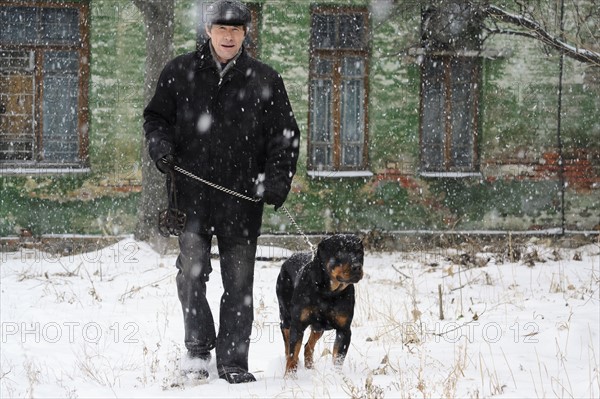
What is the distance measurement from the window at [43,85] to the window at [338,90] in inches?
127

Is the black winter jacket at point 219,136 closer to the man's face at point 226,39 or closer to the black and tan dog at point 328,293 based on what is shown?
the man's face at point 226,39

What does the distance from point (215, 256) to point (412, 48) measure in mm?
4122

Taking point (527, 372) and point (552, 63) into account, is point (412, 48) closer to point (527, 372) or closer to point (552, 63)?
point (552, 63)

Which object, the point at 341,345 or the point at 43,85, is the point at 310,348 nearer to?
the point at 341,345

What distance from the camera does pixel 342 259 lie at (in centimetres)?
429

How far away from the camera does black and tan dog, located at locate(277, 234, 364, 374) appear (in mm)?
4297

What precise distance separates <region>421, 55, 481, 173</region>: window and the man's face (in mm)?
7566

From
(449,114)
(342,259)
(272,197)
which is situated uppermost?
(449,114)

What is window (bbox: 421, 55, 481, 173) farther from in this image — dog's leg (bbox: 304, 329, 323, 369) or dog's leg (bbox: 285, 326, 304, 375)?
dog's leg (bbox: 285, 326, 304, 375)

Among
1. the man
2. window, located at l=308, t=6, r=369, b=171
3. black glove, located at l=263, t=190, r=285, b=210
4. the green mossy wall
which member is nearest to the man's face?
the man

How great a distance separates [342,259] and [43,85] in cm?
801

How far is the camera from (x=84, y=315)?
6801 mm

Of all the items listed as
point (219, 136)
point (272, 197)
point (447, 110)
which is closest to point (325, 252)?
point (272, 197)

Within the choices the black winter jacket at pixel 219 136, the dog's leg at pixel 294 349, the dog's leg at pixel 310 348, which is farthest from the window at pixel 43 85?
the dog's leg at pixel 294 349
